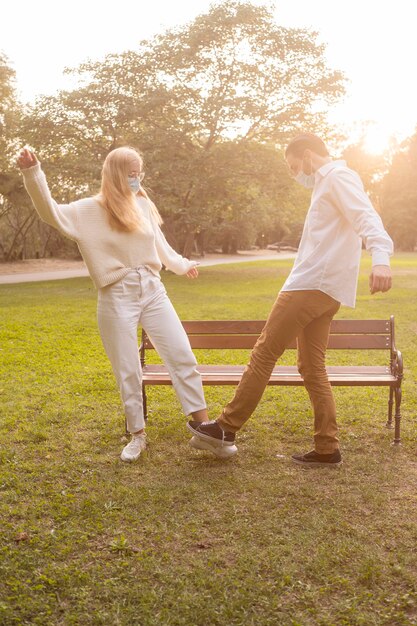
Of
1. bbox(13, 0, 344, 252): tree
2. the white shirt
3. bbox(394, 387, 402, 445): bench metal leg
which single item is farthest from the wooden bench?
bbox(13, 0, 344, 252): tree

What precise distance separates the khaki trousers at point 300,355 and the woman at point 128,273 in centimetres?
36

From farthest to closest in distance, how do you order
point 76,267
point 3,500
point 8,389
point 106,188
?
point 76,267
point 8,389
point 106,188
point 3,500

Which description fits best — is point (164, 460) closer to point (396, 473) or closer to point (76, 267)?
point (396, 473)

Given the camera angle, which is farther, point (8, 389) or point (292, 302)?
point (8, 389)

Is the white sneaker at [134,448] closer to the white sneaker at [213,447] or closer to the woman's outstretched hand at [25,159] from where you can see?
the white sneaker at [213,447]

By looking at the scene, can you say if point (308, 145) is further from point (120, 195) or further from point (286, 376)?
point (286, 376)

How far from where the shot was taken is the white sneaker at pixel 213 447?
15.3ft

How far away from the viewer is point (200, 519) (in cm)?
386

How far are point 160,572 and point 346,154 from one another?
6716 centimetres

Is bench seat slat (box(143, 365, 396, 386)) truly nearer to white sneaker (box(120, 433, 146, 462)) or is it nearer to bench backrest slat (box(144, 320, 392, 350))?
bench backrest slat (box(144, 320, 392, 350))

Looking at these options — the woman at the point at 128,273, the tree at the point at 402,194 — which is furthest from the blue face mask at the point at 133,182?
the tree at the point at 402,194

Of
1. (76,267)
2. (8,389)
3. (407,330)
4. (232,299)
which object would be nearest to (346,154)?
(76,267)

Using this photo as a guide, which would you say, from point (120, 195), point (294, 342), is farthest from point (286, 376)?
point (120, 195)

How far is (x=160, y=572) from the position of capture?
10.6ft
